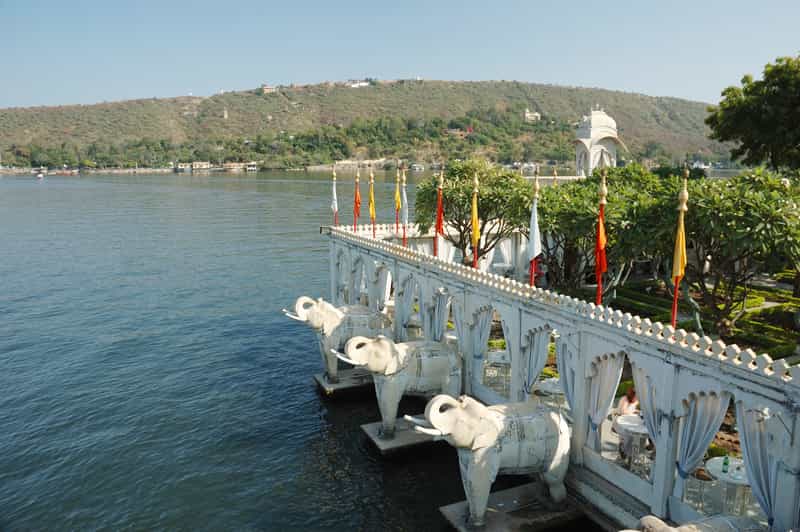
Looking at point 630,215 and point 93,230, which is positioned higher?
point 630,215

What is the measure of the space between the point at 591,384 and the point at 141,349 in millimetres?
32450

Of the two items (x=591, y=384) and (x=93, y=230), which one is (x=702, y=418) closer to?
(x=591, y=384)

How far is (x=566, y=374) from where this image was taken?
22.2 meters

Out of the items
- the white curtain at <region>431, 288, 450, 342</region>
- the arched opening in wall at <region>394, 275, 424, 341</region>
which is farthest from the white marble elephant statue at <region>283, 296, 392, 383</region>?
the white curtain at <region>431, 288, 450, 342</region>

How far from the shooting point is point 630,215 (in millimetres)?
30469

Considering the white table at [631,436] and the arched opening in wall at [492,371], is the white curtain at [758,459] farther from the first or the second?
the arched opening in wall at [492,371]

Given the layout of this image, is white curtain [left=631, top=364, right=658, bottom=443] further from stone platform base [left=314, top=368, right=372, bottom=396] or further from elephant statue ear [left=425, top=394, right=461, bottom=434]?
stone platform base [left=314, top=368, right=372, bottom=396]

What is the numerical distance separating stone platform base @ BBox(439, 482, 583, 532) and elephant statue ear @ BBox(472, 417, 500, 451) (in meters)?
2.71

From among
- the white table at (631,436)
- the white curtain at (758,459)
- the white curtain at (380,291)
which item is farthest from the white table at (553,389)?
the white curtain at (380,291)

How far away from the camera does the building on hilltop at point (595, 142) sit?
62.9m

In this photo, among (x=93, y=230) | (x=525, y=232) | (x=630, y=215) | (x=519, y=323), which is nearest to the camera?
(x=519, y=323)

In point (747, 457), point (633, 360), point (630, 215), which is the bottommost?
point (747, 457)

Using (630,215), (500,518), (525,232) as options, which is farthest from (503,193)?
(500,518)

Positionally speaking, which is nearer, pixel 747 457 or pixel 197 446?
pixel 747 457
